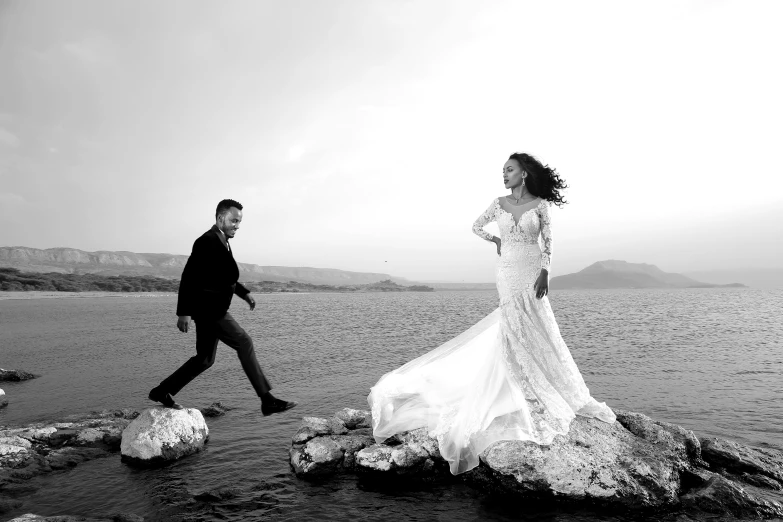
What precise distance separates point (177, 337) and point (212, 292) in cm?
2646

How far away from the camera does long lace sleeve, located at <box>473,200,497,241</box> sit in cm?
704

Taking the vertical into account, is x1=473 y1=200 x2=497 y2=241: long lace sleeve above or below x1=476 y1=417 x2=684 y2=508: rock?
above

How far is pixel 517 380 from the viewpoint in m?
6.61

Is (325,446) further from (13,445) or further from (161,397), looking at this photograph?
(13,445)

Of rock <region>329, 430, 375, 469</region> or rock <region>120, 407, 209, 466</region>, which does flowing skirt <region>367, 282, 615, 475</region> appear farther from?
rock <region>120, 407, 209, 466</region>

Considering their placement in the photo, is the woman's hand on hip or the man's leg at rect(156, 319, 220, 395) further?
the man's leg at rect(156, 319, 220, 395)

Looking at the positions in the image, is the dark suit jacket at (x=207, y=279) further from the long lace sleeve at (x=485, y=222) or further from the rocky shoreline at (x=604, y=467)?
the long lace sleeve at (x=485, y=222)

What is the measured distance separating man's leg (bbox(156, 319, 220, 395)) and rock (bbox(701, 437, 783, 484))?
7.84 m

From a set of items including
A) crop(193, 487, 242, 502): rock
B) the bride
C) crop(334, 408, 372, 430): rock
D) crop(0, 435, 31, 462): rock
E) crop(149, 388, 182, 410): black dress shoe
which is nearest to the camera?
crop(193, 487, 242, 502): rock

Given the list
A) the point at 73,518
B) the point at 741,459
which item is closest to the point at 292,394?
the point at 73,518

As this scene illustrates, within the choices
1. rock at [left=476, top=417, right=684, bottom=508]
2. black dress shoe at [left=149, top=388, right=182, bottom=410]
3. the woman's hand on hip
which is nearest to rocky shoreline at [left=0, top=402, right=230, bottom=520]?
black dress shoe at [left=149, top=388, right=182, bottom=410]

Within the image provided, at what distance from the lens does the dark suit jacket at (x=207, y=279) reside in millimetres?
6707

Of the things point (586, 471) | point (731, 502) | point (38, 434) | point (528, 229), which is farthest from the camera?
point (38, 434)

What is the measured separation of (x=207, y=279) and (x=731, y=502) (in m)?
7.60
